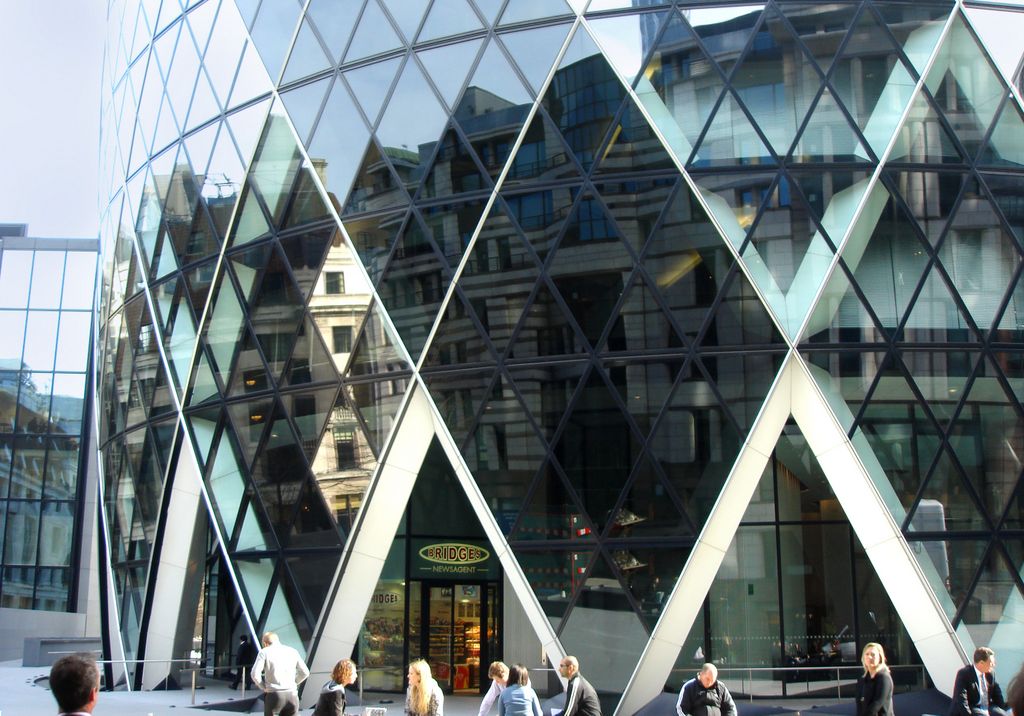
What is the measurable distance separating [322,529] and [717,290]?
864 centimetres

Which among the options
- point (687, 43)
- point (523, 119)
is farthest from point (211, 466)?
point (687, 43)

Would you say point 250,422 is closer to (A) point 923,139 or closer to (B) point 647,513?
(B) point 647,513

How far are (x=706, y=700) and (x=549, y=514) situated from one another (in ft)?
24.1

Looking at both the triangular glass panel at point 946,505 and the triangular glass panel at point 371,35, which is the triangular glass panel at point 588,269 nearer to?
the triangular glass panel at point 371,35

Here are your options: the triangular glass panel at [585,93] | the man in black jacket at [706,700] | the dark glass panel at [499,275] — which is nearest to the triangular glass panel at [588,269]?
the dark glass panel at [499,275]

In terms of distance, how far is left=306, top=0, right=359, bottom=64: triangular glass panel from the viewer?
72.3ft

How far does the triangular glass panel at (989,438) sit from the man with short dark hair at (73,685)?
53.0 ft

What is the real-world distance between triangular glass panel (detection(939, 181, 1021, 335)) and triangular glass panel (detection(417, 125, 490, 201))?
8084 mm

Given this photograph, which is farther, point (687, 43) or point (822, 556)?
point (822, 556)

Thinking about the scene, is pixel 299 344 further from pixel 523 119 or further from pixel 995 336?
pixel 995 336

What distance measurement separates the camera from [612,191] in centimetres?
1933

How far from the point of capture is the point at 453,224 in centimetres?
2027

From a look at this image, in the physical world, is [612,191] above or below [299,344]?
above

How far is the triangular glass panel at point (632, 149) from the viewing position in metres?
19.3
